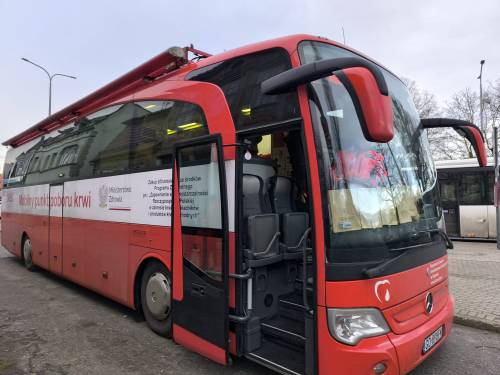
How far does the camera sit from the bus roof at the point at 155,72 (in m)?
3.78

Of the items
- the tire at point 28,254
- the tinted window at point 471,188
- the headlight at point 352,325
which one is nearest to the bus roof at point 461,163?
the tinted window at point 471,188

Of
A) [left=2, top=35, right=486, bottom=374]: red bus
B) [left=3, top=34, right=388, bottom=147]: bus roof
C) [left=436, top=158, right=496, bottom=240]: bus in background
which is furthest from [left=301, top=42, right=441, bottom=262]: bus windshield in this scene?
[left=436, top=158, right=496, bottom=240]: bus in background

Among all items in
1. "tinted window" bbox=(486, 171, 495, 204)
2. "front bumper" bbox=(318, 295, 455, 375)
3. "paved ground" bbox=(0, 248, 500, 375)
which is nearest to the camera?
"front bumper" bbox=(318, 295, 455, 375)

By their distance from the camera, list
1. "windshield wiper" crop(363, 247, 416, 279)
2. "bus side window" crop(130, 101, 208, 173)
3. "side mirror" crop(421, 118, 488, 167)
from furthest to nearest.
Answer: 1. "side mirror" crop(421, 118, 488, 167)
2. "bus side window" crop(130, 101, 208, 173)
3. "windshield wiper" crop(363, 247, 416, 279)

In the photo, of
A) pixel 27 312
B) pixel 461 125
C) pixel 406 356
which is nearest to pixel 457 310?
pixel 461 125

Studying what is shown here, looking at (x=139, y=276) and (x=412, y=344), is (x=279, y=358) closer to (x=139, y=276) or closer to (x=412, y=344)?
(x=412, y=344)

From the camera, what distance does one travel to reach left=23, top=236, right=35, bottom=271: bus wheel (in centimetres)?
958

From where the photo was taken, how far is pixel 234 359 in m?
4.36

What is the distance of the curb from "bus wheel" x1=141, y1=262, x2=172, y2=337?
383 centimetres

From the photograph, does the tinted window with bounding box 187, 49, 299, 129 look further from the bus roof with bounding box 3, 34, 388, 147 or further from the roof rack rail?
the roof rack rail

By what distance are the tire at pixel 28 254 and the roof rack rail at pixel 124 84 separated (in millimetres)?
2702

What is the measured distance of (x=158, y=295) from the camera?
4.92 meters

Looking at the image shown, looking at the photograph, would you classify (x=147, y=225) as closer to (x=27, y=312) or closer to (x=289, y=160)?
(x=289, y=160)

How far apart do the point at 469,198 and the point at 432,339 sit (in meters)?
11.7
